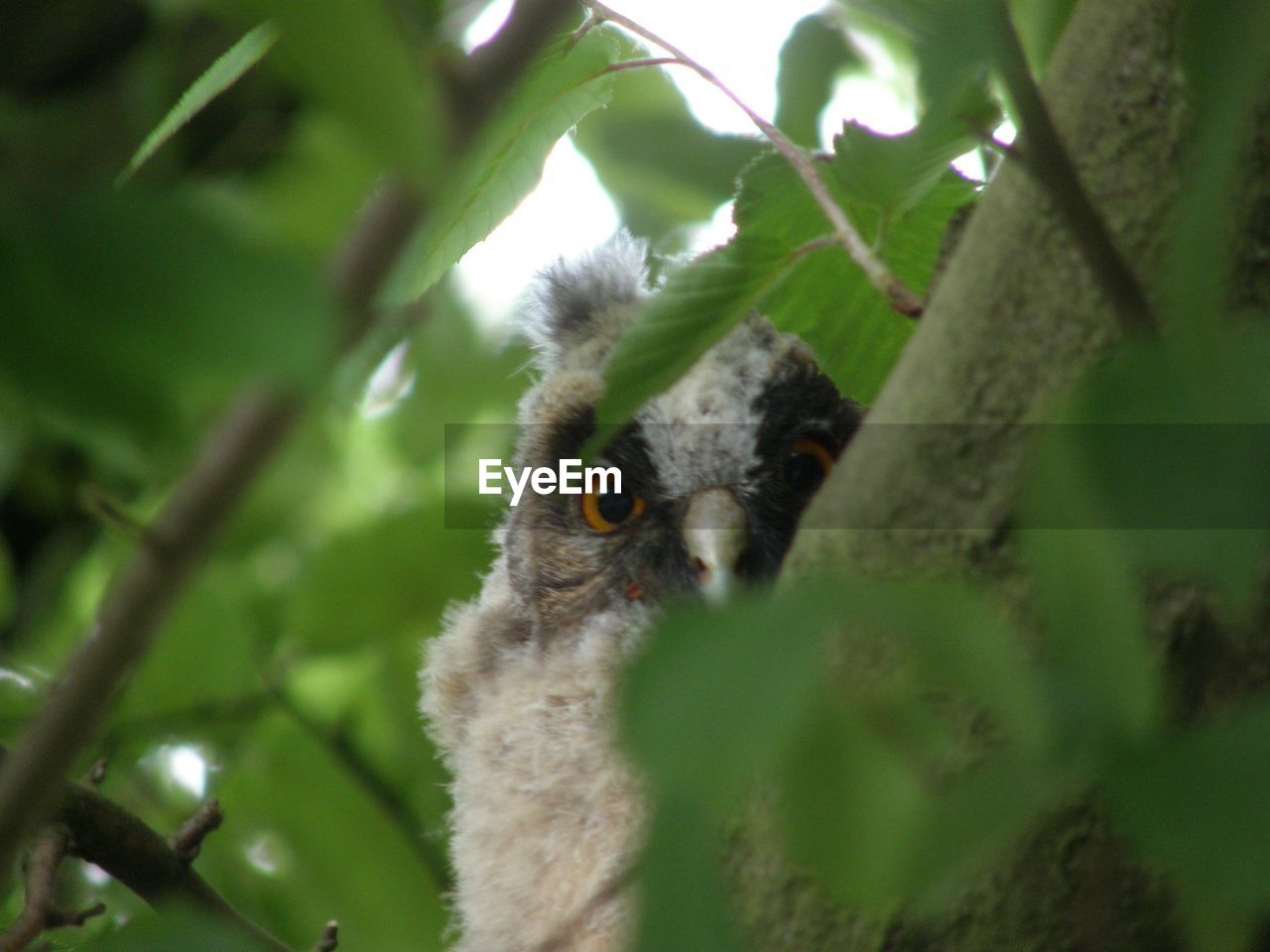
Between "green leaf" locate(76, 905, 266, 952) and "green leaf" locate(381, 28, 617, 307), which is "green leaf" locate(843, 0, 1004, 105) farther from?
"green leaf" locate(381, 28, 617, 307)

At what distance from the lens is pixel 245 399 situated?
50 cm

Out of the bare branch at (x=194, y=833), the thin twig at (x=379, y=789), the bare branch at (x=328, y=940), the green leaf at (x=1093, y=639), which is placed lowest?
the thin twig at (x=379, y=789)

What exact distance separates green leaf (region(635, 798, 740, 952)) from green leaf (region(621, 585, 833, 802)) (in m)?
0.01

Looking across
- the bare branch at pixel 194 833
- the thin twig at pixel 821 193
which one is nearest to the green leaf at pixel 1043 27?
the thin twig at pixel 821 193

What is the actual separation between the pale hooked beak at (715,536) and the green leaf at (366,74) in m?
1.37

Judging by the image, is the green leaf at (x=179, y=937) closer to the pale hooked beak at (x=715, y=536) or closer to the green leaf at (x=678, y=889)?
the green leaf at (x=678, y=889)

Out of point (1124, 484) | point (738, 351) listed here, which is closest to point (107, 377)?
point (1124, 484)

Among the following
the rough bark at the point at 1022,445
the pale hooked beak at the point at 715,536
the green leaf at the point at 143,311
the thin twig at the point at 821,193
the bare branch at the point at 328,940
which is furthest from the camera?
the pale hooked beak at the point at 715,536

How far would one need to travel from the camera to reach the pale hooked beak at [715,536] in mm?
1852

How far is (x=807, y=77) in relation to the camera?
7.39ft

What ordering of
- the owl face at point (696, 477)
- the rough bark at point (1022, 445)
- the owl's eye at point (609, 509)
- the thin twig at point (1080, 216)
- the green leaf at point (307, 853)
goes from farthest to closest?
the owl's eye at point (609, 509) < the owl face at point (696, 477) < the green leaf at point (307, 853) < the rough bark at point (1022, 445) < the thin twig at point (1080, 216)

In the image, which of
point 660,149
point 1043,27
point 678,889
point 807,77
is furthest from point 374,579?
point 678,889

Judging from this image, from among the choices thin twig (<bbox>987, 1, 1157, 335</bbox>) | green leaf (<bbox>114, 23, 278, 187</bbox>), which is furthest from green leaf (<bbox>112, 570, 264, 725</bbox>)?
thin twig (<bbox>987, 1, 1157, 335</bbox>)

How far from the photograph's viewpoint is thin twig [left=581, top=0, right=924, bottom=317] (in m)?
1.01
